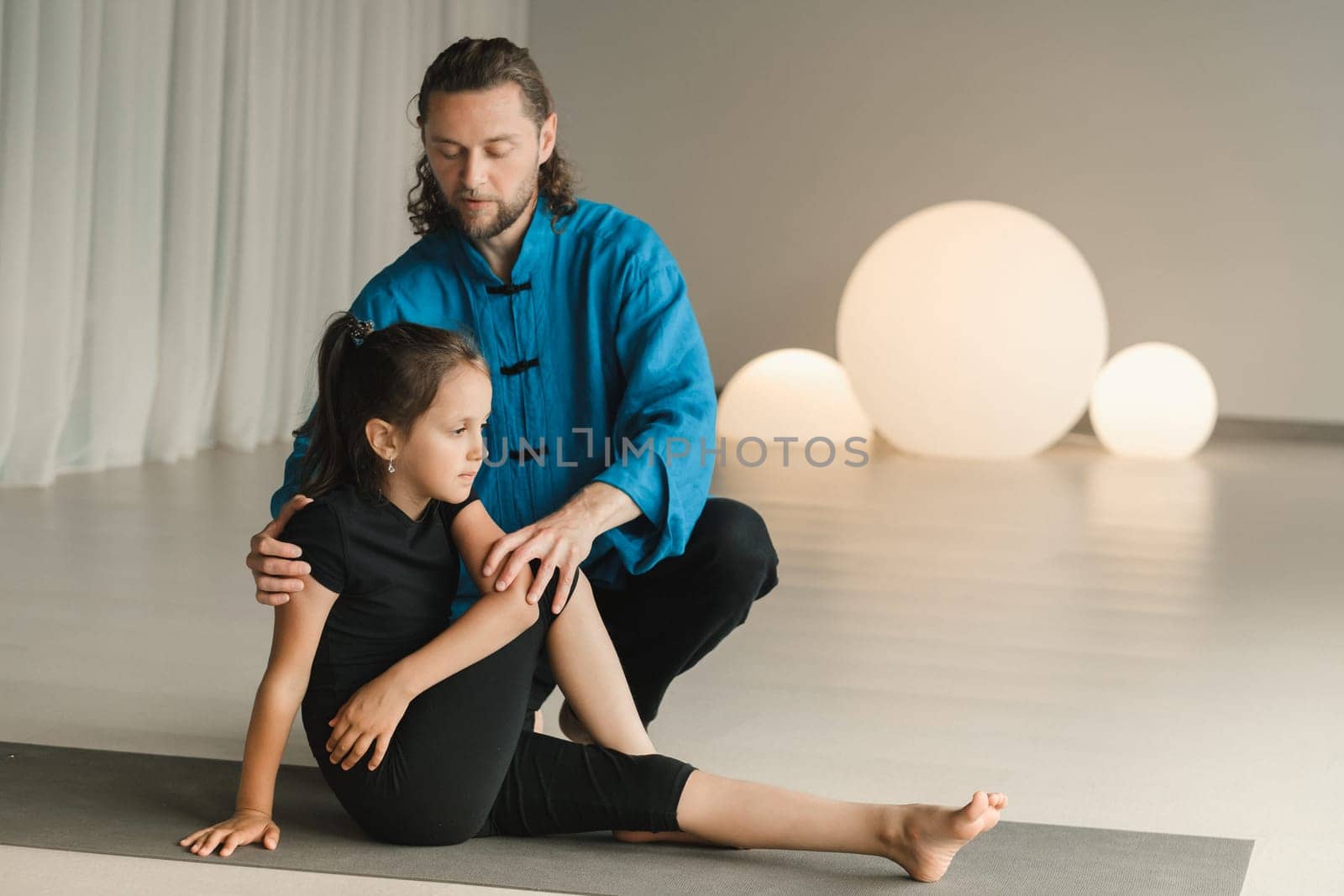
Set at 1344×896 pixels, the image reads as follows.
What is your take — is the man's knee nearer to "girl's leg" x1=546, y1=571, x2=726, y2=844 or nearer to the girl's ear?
"girl's leg" x1=546, y1=571, x2=726, y2=844

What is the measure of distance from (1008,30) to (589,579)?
18.7 feet

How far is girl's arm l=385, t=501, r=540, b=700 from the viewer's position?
161 cm

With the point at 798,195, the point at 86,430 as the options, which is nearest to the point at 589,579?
the point at 86,430

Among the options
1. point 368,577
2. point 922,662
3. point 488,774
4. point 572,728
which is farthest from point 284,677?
point 922,662

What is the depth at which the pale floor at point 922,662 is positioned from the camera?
1.95 metres

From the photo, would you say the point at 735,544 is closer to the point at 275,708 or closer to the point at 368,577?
the point at 368,577

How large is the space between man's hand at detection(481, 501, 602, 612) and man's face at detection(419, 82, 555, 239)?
0.40 metres

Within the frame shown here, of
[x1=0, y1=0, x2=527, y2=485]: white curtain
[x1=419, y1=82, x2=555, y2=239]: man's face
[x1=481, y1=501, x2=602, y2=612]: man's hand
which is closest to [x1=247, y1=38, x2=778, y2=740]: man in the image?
[x1=419, y1=82, x2=555, y2=239]: man's face

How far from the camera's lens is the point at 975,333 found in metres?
5.48

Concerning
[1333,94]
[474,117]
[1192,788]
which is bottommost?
[1192,788]

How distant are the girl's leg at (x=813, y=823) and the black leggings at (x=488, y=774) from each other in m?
0.03

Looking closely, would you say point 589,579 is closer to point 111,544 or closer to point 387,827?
point 387,827

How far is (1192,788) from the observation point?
1.99m

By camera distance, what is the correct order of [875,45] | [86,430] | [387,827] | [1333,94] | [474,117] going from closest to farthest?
[387,827]
[474,117]
[86,430]
[1333,94]
[875,45]
